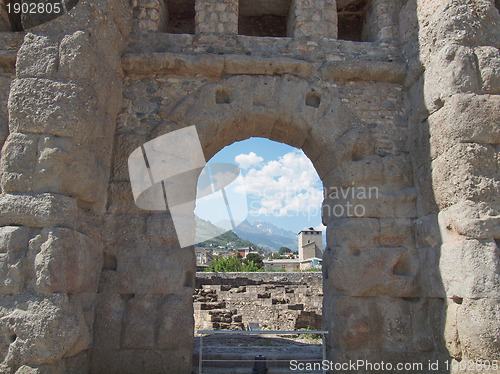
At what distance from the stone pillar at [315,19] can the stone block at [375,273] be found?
2839 mm

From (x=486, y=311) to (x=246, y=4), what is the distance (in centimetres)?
520

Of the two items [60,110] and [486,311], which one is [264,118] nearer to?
[60,110]

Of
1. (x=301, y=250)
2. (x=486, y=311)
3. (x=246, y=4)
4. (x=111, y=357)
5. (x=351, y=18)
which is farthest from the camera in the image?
(x=301, y=250)

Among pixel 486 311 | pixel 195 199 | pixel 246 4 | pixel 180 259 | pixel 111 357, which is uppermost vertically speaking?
pixel 246 4

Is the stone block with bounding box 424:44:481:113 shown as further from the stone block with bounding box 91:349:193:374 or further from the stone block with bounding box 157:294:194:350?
the stone block with bounding box 91:349:193:374

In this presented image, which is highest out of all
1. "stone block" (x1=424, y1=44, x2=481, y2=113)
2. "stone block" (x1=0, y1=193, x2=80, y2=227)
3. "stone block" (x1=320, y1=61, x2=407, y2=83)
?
"stone block" (x1=320, y1=61, x2=407, y2=83)

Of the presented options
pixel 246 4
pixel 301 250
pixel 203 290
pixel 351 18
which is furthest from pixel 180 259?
pixel 301 250

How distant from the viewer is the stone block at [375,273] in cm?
468

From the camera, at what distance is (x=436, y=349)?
176 inches

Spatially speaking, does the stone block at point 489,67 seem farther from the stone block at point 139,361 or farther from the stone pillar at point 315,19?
the stone block at point 139,361

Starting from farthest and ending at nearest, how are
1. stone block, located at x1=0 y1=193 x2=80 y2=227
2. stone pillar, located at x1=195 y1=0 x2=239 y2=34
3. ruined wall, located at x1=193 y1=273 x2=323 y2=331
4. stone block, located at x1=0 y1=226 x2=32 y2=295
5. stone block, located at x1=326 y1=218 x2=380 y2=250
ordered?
ruined wall, located at x1=193 y1=273 x2=323 y2=331 < stone pillar, located at x1=195 y1=0 x2=239 y2=34 < stone block, located at x1=326 y1=218 x2=380 y2=250 < stone block, located at x1=0 y1=193 x2=80 y2=227 < stone block, located at x1=0 y1=226 x2=32 y2=295

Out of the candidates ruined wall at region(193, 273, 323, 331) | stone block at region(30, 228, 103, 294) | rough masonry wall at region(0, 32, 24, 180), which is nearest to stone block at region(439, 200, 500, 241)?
stone block at region(30, 228, 103, 294)

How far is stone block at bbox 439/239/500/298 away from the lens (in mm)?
3889

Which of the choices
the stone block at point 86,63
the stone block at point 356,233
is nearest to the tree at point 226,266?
the stone block at point 356,233
